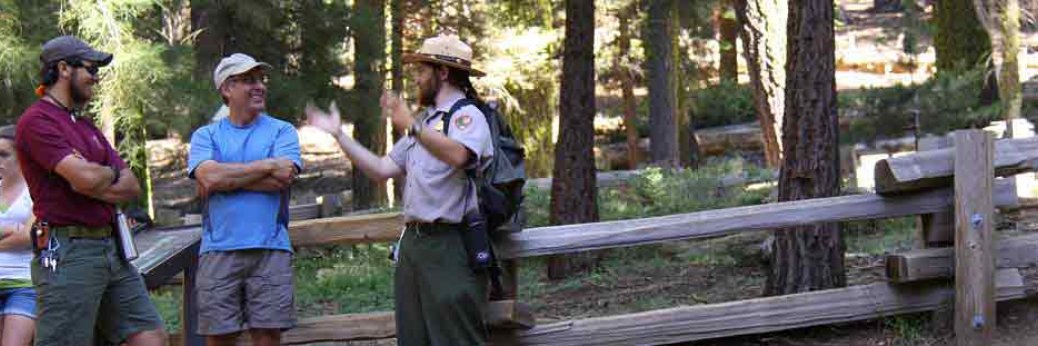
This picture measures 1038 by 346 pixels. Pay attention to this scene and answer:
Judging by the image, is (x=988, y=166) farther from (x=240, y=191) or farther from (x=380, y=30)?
(x=380, y=30)

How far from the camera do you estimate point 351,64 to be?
21156 mm

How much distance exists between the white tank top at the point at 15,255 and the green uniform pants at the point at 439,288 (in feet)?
5.79

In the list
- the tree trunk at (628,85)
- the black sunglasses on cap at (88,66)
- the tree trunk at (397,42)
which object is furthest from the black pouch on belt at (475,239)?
the tree trunk at (628,85)

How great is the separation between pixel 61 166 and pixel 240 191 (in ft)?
3.30

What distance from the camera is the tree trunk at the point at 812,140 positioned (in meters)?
8.15

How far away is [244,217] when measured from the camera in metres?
6.26

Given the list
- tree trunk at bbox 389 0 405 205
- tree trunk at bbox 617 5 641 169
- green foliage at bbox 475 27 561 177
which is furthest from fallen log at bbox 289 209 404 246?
tree trunk at bbox 617 5 641 169

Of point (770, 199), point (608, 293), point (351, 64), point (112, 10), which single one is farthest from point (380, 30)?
point (608, 293)

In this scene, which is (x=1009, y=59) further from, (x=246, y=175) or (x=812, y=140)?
(x=246, y=175)

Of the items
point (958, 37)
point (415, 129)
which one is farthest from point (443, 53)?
point (958, 37)

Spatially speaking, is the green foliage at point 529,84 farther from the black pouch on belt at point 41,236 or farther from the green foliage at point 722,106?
the black pouch on belt at point 41,236

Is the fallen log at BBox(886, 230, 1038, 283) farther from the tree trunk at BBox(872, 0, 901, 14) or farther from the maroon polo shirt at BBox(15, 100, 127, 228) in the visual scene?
the tree trunk at BBox(872, 0, 901, 14)

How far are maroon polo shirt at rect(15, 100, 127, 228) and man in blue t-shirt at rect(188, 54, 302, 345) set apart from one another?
659mm

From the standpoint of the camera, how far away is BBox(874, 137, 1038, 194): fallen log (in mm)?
7250
